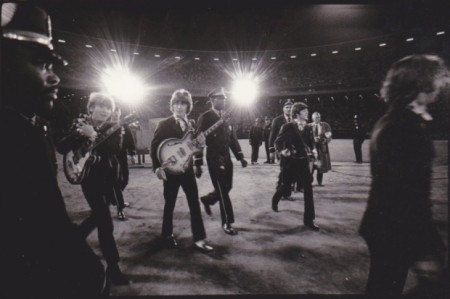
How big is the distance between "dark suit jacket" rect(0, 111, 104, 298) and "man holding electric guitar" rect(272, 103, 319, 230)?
358 cm

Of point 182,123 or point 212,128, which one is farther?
point 212,128

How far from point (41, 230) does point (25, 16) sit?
133 centimetres

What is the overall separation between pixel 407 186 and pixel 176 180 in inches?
104

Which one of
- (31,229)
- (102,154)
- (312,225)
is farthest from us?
(312,225)

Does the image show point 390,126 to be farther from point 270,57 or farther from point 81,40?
point 270,57

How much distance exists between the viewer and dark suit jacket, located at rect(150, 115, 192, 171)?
3.43 meters

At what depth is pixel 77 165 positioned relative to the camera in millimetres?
2734

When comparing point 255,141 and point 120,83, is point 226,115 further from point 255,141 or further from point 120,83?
point 120,83

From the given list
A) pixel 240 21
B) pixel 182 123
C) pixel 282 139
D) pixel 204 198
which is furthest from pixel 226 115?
pixel 240 21

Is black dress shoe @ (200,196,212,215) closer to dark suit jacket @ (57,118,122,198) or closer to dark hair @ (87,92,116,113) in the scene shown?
Answer: dark suit jacket @ (57,118,122,198)

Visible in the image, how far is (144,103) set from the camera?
24.8 m

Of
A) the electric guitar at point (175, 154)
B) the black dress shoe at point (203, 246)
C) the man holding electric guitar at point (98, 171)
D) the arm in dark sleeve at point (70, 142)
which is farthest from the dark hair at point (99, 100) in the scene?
the black dress shoe at point (203, 246)

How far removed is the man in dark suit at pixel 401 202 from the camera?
173cm

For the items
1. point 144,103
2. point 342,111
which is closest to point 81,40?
point 144,103
